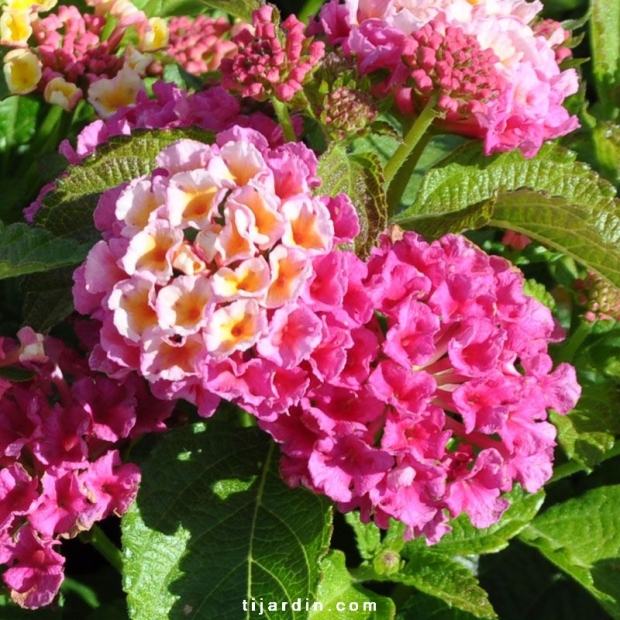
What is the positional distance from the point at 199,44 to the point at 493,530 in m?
1.00

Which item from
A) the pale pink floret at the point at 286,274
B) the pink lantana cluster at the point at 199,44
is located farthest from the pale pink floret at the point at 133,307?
the pink lantana cluster at the point at 199,44

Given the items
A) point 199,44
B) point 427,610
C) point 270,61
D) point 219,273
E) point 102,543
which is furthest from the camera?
point 199,44

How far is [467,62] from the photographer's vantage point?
3.43 ft

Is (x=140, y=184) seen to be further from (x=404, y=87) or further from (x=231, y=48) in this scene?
(x=231, y=48)

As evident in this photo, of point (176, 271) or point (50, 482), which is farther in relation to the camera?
point (50, 482)

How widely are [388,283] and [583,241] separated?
231mm

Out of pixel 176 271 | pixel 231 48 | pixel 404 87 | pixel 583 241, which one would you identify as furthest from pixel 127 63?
pixel 583 241

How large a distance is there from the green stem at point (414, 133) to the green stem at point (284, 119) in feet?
0.42

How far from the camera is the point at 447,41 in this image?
3.45ft

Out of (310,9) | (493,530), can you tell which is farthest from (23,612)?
(310,9)

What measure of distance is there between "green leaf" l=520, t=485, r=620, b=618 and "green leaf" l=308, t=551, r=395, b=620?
260 millimetres

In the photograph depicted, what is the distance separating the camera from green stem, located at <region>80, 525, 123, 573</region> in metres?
1.23

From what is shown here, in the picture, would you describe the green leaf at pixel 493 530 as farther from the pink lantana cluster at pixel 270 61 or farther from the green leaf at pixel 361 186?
the pink lantana cluster at pixel 270 61

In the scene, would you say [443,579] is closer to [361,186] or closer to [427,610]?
[427,610]
